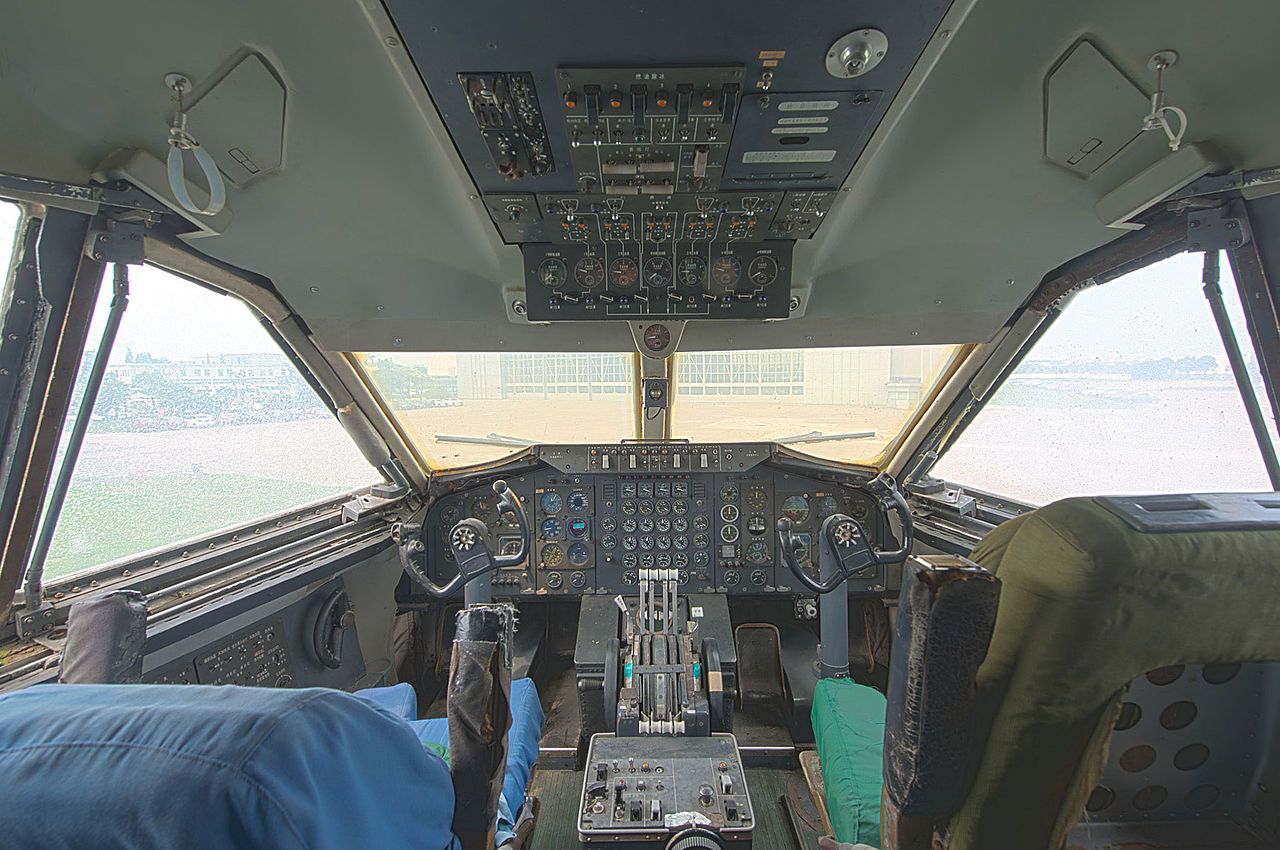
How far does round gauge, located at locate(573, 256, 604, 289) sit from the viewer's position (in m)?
2.38

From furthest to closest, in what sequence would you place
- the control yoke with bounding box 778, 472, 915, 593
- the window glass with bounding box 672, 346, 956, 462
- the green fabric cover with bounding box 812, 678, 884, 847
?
1. the window glass with bounding box 672, 346, 956, 462
2. the control yoke with bounding box 778, 472, 915, 593
3. the green fabric cover with bounding box 812, 678, 884, 847

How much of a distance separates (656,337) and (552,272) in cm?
73

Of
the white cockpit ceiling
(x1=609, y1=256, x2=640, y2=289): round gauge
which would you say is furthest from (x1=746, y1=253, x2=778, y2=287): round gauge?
(x1=609, y1=256, x2=640, y2=289): round gauge

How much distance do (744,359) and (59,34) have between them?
9.44 ft

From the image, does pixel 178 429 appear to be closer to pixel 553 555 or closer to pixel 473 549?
pixel 473 549

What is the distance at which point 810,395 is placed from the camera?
3.50 m

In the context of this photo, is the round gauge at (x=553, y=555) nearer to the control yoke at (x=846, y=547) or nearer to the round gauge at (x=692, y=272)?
the control yoke at (x=846, y=547)

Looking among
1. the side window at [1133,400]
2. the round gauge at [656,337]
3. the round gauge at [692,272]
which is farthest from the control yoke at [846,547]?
the round gauge at [692,272]

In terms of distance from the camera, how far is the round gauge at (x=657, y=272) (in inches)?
92.8

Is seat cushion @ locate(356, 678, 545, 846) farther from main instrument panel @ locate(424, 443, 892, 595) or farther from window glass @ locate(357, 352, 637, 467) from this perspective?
window glass @ locate(357, 352, 637, 467)

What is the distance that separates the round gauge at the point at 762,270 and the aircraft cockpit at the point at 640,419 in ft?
0.04

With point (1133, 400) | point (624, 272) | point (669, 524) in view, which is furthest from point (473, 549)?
point (1133, 400)

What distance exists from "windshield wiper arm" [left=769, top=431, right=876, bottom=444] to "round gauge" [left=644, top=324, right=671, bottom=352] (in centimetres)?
107

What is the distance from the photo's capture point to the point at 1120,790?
106 cm
